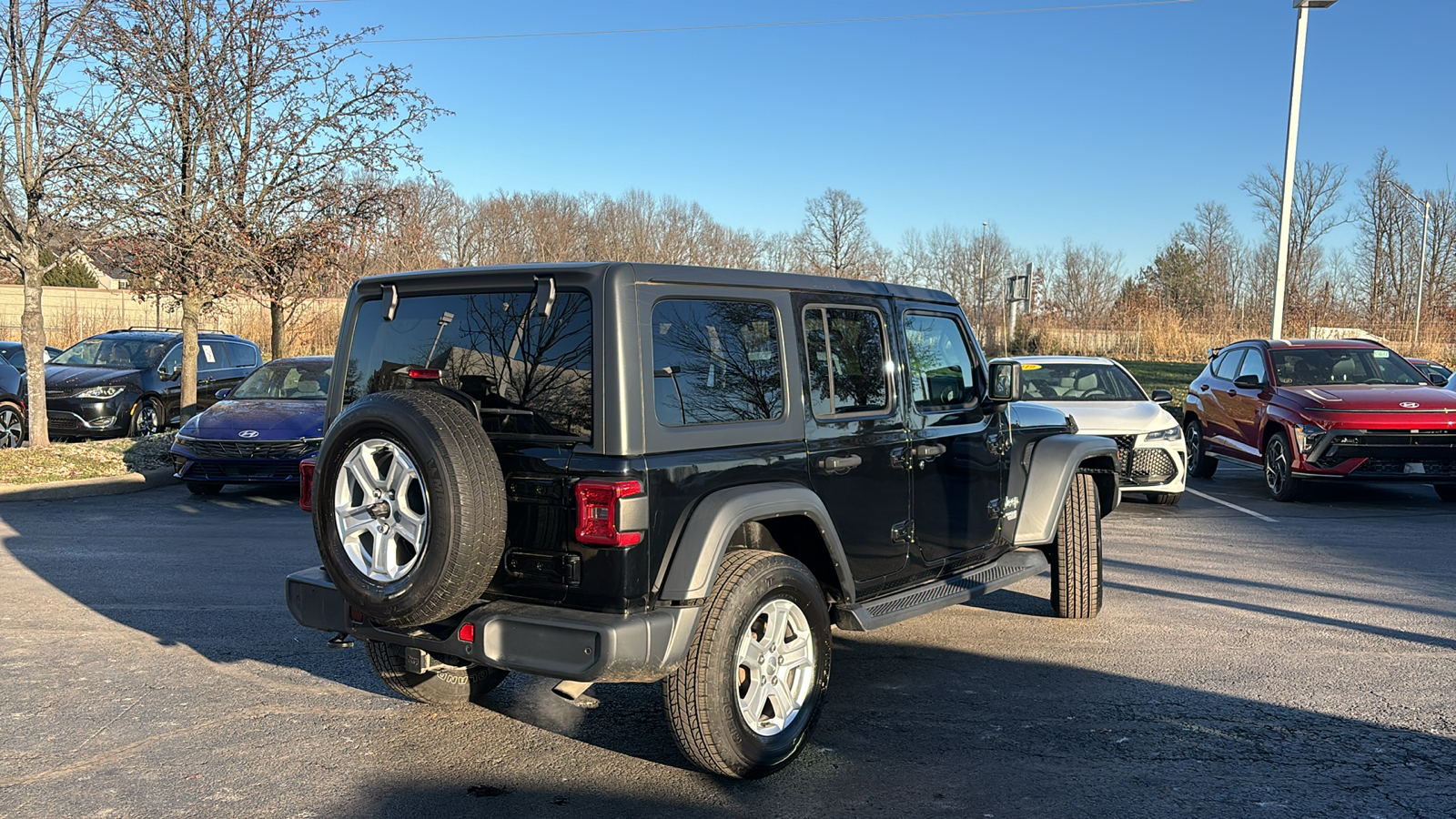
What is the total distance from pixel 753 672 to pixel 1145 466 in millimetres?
7685

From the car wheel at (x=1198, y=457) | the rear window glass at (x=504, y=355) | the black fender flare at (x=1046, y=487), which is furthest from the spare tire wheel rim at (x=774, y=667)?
the car wheel at (x=1198, y=457)

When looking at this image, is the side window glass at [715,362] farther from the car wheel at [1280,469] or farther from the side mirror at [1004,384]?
the car wheel at [1280,469]

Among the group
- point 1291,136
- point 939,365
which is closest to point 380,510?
point 939,365

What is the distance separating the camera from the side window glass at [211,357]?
17250 millimetres

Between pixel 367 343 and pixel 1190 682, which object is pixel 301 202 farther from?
pixel 1190 682

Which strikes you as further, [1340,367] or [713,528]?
[1340,367]

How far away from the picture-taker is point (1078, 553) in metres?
6.48

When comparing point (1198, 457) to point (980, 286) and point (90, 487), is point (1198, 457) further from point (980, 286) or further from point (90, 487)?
point (980, 286)

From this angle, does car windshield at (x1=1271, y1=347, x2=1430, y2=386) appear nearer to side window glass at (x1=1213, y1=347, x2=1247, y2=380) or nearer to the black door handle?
side window glass at (x1=1213, y1=347, x2=1247, y2=380)

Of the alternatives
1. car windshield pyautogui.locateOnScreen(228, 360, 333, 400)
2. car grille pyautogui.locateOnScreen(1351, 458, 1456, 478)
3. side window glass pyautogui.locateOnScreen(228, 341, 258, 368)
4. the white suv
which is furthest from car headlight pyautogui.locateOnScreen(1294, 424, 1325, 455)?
side window glass pyautogui.locateOnScreen(228, 341, 258, 368)

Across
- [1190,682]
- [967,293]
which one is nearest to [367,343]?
[1190,682]

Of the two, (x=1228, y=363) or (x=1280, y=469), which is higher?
(x=1228, y=363)

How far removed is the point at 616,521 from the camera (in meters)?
3.71

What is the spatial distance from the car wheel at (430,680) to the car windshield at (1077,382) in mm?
7911
